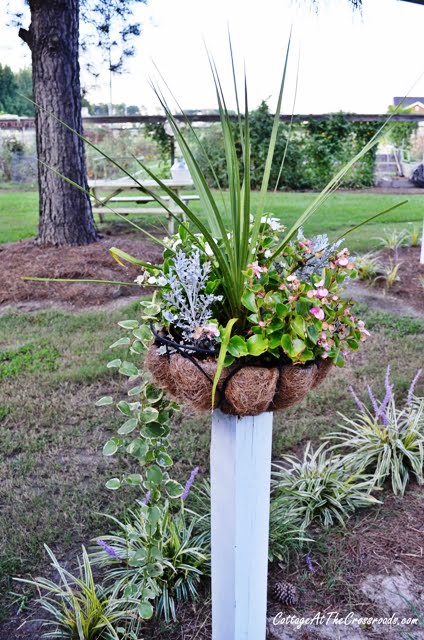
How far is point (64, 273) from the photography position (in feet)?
16.6

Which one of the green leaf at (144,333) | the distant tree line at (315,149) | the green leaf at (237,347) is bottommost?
the green leaf at (144,333)

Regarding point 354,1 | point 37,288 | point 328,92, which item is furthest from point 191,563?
point 328,92

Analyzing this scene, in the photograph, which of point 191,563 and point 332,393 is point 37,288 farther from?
point 191,563

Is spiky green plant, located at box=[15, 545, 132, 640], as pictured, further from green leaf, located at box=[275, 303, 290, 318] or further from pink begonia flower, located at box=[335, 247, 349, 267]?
pink begonia flower, located at box=[335, 247, 349, 267]

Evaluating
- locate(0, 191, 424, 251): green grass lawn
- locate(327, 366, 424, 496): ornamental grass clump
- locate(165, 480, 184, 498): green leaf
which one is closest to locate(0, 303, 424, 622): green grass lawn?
locate(327, 366, 424, 496): ornamental grass clump

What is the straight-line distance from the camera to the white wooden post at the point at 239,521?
1.29m

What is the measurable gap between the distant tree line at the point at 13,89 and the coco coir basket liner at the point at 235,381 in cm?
1705

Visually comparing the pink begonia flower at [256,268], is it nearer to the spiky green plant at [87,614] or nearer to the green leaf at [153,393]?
the green leaf at [153,393]

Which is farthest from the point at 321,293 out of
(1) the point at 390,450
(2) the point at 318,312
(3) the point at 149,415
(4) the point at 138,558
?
(1) the point at 390,450

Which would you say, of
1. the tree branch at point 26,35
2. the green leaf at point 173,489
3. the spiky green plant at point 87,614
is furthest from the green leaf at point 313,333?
the tree branch at point 26,35

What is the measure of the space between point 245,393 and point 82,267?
167 inches

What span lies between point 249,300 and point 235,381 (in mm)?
170

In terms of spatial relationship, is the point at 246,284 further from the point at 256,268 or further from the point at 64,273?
the point at 64,273

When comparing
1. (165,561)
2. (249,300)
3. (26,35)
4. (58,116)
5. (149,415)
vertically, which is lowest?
(165,561)
